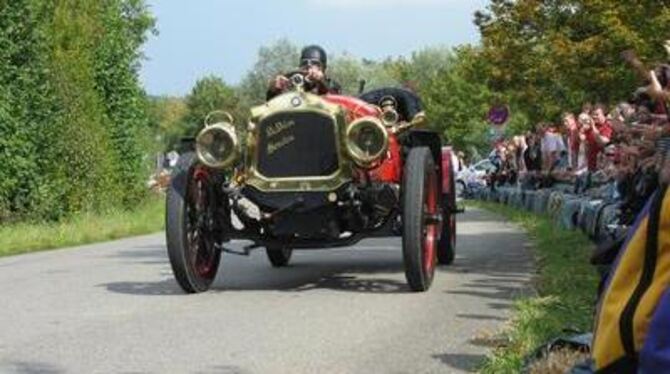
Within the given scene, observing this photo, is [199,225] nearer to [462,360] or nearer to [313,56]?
[313,56]

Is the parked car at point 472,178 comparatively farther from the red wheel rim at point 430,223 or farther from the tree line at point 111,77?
the red wheel rim at point 430,223

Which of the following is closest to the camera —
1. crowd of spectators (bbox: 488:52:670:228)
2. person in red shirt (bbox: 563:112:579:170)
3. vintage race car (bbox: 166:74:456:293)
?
crowd of spectators (bbox: 488:52:670:228)

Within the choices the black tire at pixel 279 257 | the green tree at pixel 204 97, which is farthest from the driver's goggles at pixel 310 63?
the green tree at pixel 204 97

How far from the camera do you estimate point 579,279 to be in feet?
29.7

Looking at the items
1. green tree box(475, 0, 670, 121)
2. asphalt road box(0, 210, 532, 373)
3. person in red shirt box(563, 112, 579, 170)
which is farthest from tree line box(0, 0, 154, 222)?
green tree box(475, 0, 670, 121)

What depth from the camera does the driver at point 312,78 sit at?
9555mm

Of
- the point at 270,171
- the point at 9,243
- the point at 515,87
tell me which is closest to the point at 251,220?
the point at 270,171

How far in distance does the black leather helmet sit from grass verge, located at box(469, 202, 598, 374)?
2.65 m

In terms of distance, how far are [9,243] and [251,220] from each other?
8.04 m

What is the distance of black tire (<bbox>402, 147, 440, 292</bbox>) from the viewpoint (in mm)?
8609

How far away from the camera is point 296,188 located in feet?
29.3

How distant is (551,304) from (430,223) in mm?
1888

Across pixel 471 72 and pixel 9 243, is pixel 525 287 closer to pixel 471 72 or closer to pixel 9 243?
pixel 9 243

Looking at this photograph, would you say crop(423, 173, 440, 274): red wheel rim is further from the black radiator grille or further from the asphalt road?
the black radiator grille
